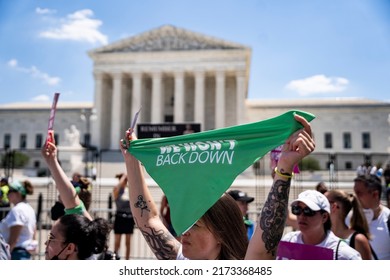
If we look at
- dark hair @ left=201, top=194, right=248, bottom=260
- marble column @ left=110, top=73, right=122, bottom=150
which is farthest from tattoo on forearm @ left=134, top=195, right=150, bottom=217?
marble column @ left=110, top=73, right=122, bottom=150

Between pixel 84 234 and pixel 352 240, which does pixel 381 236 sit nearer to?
pixel 352 240

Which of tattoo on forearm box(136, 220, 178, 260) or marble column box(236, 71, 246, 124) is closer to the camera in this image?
tattoo on forearm box(136, 220, 178, 260)

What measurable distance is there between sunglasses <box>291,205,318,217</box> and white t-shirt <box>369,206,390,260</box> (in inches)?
58.9

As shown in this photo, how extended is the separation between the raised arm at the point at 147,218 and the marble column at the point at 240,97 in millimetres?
45633

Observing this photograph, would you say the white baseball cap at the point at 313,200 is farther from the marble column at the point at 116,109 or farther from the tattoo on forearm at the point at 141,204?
the marble column at the point at 116,109

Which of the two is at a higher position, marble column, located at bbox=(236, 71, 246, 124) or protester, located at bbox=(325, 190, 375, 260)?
marble column, located at bbox=(236, 71, 246, 124)

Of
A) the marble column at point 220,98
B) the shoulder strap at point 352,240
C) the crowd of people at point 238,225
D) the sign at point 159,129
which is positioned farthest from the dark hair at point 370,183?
the marble column at point 220,98

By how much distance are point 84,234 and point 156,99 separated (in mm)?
47283

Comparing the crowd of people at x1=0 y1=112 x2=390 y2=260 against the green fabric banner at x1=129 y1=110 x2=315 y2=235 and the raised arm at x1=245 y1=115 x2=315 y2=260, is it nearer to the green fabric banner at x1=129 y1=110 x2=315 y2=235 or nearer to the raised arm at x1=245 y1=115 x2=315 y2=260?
the raised arm at x1=245 y1=115 x2=315 y2=260

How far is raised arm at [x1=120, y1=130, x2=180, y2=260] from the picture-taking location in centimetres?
244

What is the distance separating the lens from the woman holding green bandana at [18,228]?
471cm

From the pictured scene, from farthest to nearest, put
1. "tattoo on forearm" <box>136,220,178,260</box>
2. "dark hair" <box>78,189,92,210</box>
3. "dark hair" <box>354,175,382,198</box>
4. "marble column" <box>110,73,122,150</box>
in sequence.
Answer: "marble column" <box>110,73,122,150</box>
"dark hair" <box>354,175,382,198</box>
"dark hair" <box>78,189,92,210</box>
"tattoo on forearm" <box>136,220,178,260</box>

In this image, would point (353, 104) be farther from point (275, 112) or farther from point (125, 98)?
point (125, 98)
